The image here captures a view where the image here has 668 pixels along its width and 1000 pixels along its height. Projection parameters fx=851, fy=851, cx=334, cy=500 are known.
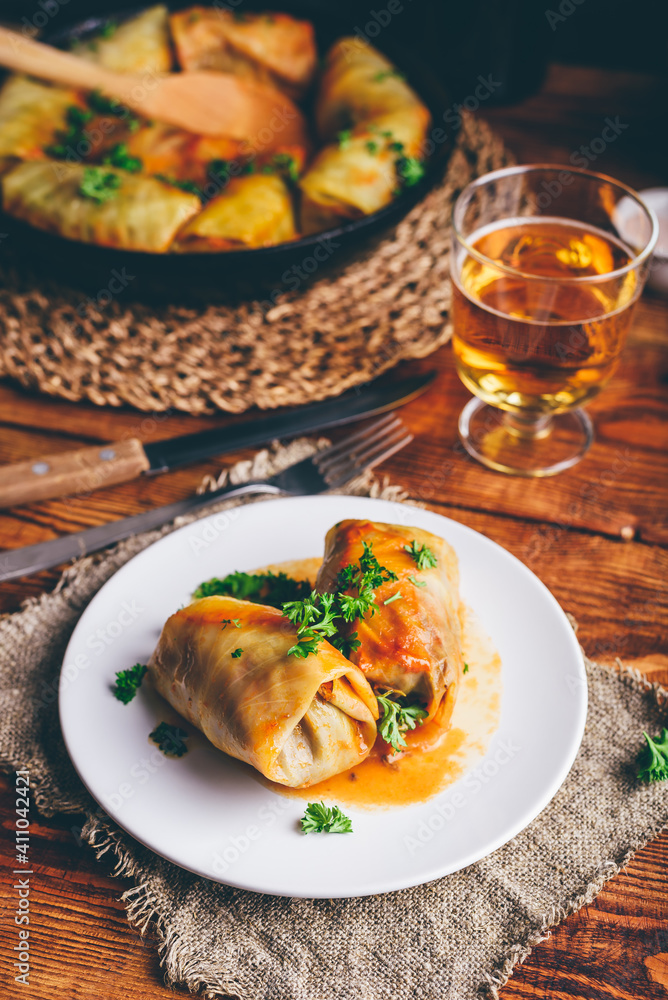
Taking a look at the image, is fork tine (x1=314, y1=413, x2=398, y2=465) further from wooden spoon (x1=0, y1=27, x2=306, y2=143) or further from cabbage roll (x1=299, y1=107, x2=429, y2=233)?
wooden spoon (x1=0, y1=27, x2=306, y2=143)

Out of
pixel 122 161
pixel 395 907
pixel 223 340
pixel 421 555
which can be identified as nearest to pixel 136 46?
pixel 122 161

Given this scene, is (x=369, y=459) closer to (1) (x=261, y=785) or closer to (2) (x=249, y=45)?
(1) (x=261, y=785)

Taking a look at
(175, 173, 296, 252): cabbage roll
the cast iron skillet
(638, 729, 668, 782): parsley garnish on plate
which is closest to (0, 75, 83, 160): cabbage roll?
the cast iron skillet

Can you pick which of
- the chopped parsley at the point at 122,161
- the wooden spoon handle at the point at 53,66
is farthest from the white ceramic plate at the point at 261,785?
the wooden spoon handle at the point at 53,66

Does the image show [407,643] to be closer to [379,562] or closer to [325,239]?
[379,562]

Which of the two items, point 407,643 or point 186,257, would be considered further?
point 186,257

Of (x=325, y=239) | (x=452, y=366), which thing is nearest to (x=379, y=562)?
(x=325, y=239)

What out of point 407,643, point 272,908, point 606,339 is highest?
point 606,339
